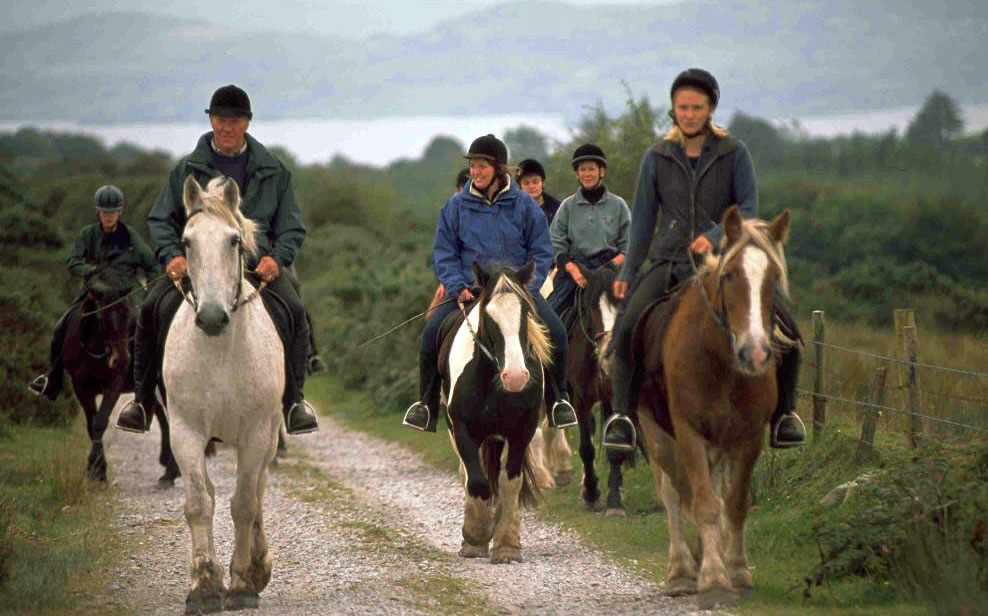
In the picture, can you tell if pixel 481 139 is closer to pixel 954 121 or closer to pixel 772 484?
pixel 772 484

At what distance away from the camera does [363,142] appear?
158 meters

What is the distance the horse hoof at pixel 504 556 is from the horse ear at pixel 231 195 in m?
3.38

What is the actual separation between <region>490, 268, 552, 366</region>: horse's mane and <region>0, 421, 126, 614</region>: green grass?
3504mm

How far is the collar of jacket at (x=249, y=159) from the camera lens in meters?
9.08

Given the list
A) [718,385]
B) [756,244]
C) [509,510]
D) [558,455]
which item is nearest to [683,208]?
[756,244]

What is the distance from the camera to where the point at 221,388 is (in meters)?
7.98

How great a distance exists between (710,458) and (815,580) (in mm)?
1034

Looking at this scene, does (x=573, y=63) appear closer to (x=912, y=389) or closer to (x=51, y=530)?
(x=912, y=389)

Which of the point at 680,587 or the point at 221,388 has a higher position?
the point at 221,388

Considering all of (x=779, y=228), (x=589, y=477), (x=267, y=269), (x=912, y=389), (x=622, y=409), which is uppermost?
(x=779, y=228)

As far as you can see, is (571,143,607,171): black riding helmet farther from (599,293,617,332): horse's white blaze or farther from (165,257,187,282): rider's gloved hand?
(165,257,187,282): rider's gloved hand

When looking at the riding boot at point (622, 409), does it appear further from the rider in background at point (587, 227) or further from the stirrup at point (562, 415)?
the rider in background at point (587, 227)

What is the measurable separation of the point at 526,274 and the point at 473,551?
2.17 m

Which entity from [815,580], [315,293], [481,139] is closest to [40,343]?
[481,139]
